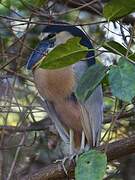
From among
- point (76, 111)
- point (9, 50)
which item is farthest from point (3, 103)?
point (76, 111)

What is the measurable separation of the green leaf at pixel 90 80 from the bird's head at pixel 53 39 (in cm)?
58

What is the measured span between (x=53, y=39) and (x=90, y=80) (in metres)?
0.80

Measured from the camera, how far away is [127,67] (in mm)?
1102

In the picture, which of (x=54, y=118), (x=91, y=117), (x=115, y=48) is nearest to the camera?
(x=115, y=48)

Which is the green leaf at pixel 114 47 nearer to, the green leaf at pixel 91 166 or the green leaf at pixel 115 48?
the green leaf at pixel 115 48

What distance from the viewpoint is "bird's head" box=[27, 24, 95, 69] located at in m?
1.82

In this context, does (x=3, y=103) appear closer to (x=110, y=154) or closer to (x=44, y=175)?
(x=44, y=175)

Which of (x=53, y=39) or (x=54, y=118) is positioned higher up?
(x=53, y=39)

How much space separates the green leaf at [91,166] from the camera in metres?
1.14

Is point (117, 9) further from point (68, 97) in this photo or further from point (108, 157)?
point (68, 97)

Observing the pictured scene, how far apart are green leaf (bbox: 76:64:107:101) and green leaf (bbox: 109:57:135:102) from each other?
0.07 m

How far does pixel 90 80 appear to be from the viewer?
118 cm

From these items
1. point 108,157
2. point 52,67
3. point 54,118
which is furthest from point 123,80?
point 54,118

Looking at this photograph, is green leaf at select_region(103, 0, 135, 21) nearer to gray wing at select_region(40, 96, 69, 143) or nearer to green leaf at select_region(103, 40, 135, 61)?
green leaf at select_region(103, 40, 135, 61)
